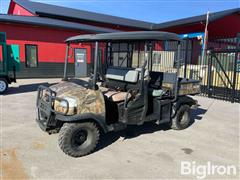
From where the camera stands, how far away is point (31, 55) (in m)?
13.2

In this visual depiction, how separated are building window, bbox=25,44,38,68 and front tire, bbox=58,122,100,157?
10696mm

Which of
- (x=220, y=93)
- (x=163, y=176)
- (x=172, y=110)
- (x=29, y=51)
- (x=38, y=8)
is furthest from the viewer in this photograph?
(x=38, y=8)

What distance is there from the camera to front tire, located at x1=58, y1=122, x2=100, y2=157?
3.46 metres

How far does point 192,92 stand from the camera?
5188mm

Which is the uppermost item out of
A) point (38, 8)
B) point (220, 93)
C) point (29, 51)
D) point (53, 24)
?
point (38, 8)

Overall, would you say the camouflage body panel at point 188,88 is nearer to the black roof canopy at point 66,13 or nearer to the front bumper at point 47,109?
the front bumper at point 47,109

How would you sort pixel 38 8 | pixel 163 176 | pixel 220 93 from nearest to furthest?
pixel 163 176 < pixel 220 93 < pixel 38 8

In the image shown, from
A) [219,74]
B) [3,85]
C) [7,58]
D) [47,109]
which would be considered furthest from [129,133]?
[7,58]

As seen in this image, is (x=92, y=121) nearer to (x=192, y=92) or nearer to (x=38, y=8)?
(x=192, y=92)

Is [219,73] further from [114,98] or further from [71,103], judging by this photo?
[71,103]

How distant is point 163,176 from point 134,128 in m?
1.92

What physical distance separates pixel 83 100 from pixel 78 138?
24.3 inches

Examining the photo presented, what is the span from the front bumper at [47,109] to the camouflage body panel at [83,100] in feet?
0.25

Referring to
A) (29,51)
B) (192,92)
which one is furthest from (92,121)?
(29,51)
